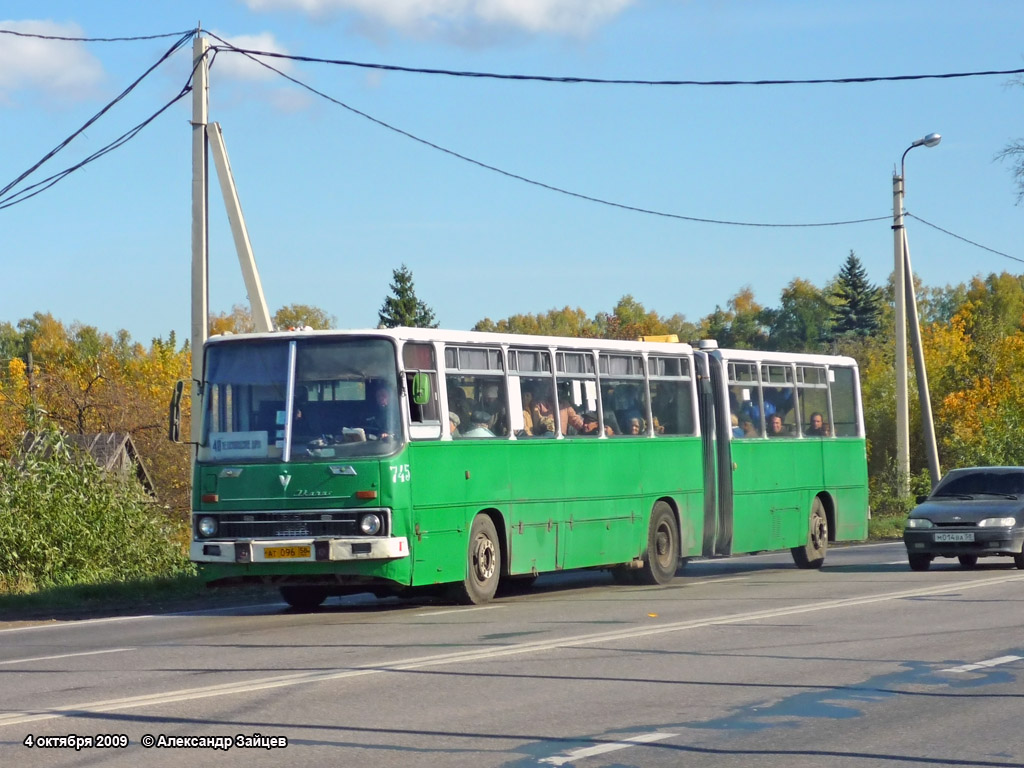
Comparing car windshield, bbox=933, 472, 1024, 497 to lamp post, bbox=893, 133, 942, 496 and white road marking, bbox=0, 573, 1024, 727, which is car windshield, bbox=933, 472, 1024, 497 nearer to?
white road marking, bbox=0, 573, 1024, 727

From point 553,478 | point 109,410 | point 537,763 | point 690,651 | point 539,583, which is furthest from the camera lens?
point 109,410

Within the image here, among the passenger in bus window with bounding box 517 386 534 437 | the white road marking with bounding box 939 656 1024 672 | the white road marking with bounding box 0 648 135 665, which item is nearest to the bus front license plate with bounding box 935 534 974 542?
the passenger in bus window with bounding box 517 386 534 437

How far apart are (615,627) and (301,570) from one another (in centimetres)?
339

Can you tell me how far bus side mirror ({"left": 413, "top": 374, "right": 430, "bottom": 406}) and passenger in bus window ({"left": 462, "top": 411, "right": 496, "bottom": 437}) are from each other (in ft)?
3.96

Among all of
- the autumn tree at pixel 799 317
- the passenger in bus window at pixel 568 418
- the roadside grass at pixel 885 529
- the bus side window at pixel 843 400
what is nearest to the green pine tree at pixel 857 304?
the autumn tree at pixel 799 317

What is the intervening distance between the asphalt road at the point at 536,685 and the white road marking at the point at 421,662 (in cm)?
3

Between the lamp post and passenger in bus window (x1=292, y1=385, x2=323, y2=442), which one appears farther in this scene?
the lamp post

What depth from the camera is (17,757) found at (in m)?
7.50

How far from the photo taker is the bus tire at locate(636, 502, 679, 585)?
1947cm

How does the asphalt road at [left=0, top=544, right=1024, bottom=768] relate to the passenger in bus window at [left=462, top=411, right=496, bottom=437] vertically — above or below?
below

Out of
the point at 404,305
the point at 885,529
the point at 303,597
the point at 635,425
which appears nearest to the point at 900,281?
the point at 885,529

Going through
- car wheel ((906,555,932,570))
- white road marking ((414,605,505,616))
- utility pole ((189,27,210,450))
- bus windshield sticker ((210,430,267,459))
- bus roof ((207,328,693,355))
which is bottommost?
white road marking ((414,605,505,616))

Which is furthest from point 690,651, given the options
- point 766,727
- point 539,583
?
point 539,583

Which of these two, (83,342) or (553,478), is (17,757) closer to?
(553,478)
